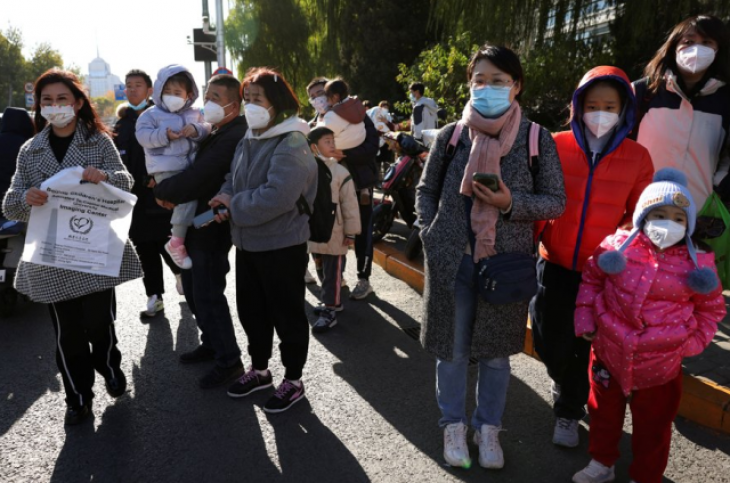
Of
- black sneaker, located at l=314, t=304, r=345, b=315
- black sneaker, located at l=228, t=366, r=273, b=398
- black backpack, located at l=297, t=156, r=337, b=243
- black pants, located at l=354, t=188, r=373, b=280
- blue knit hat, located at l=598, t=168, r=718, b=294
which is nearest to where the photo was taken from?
blue knit hat, located at l=598, t=168, r=718, b=294

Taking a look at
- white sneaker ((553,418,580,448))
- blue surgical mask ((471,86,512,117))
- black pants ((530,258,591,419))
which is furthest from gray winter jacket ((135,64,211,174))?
white sneaker ((553,418,580,448))

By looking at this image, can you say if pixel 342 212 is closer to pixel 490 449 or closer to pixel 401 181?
pixel 401 181

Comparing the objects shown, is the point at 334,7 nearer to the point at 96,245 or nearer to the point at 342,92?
the point at 342,92

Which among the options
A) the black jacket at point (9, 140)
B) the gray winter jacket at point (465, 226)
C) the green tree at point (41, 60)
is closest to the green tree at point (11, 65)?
the green tree at point (41, 60)

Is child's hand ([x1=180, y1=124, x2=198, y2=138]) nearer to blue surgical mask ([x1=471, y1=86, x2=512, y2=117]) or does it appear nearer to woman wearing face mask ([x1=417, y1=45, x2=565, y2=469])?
woman wearing face mask ([x1=417, y1=45, x2=565, y2=469])

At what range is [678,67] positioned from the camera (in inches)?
126

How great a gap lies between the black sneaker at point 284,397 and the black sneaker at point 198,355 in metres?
0.92

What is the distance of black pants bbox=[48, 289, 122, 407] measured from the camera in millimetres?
3295

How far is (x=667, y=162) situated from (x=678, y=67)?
0.52 metres

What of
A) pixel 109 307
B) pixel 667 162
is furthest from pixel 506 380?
pixel 109 307

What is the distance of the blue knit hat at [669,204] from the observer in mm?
2348

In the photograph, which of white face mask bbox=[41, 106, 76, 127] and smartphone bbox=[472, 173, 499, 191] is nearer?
smartphone bbox=[472, 173, 499, 191]

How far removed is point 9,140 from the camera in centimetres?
522

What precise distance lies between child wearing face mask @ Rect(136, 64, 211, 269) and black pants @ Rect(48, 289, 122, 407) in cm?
60
